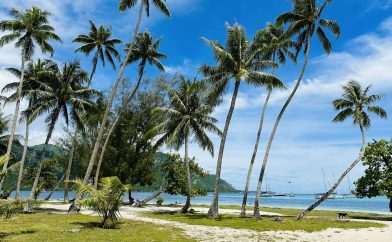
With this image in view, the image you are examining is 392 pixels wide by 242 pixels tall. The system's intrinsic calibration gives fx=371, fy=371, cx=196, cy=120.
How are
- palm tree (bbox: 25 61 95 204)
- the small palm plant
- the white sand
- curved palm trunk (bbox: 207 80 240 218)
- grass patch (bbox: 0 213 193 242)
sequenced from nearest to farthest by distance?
grass patch (bbox: 0 213 193 242) < the white sand < the small palm plant < curved palm trunk (bbox: 207 80 240 218) < palm tree (bbox: 25 61 95 204)

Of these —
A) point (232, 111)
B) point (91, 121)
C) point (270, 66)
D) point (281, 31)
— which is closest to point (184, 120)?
point (232, 111)

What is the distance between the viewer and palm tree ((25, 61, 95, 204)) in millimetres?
33469

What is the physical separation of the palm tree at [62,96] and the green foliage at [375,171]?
2580cm

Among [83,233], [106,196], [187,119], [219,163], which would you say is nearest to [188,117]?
[187,119]

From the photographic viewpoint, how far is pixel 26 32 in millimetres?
34250

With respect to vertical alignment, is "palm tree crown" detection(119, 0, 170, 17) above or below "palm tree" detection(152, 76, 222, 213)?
above

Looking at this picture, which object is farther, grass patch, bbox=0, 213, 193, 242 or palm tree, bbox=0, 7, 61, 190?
palm tree, bbox=0, 7, 61, 190

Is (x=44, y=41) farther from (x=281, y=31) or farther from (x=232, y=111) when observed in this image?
(x=281, y=31)

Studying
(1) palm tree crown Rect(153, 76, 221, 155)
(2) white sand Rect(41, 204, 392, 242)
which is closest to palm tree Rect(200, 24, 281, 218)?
(1) palm tree crown Rect(153, 76, 221, 155)

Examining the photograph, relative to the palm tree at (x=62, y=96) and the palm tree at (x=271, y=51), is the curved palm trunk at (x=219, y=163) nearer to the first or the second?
the palm tree at (x=271, y=51)

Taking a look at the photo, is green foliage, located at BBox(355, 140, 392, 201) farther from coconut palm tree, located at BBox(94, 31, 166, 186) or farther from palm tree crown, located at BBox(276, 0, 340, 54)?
coconut palm tree, located at BBox(94, 31, 166, 186)

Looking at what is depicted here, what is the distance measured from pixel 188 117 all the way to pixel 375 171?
1741 cm

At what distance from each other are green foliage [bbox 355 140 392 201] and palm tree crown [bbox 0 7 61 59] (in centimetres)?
3077

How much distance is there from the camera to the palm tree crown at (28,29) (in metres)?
33.6
